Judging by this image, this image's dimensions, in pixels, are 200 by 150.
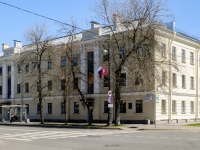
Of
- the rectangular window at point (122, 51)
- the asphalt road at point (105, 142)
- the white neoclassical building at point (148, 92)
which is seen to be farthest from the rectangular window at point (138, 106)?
the asphalt road at point (105, 142)

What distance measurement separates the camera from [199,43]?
45.2m

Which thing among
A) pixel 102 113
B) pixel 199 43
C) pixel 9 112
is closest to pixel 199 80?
pixel 199 43

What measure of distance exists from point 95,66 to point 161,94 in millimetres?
9066

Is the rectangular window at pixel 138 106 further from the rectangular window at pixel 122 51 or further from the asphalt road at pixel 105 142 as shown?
the asphalt road at pixel 105 142

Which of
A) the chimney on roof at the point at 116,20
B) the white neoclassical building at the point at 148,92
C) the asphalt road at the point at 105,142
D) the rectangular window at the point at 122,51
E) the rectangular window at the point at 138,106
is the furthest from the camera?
the rectangular window at the point at 138,106

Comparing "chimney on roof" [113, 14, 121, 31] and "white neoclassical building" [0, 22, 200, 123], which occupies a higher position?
"chimney on roof" [113, 14, 121, 31]

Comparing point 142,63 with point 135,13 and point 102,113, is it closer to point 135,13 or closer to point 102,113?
point 135,13

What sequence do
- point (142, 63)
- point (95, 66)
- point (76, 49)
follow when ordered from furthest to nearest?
point (95, 66), point (76, 49), point (142, 63)

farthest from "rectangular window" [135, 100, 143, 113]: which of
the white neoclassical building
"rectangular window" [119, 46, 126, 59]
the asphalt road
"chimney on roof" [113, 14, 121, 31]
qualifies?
the asphalt road

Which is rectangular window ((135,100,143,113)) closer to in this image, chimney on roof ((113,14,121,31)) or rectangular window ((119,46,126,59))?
rectangular window ((119,46,126,59))

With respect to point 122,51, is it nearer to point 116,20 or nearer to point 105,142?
point 116,20

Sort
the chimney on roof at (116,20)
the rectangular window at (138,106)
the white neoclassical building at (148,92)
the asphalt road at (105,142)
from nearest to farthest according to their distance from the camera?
the asphalt road at (105,142)
the chimney on roof at (116,20)
the white neoclassical building at (148,92)
the rectangular window at (138,106)

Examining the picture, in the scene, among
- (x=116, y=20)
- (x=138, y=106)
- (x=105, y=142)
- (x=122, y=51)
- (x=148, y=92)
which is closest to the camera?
(x=105, y=142)

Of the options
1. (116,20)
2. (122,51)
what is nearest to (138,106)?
(122,51)
